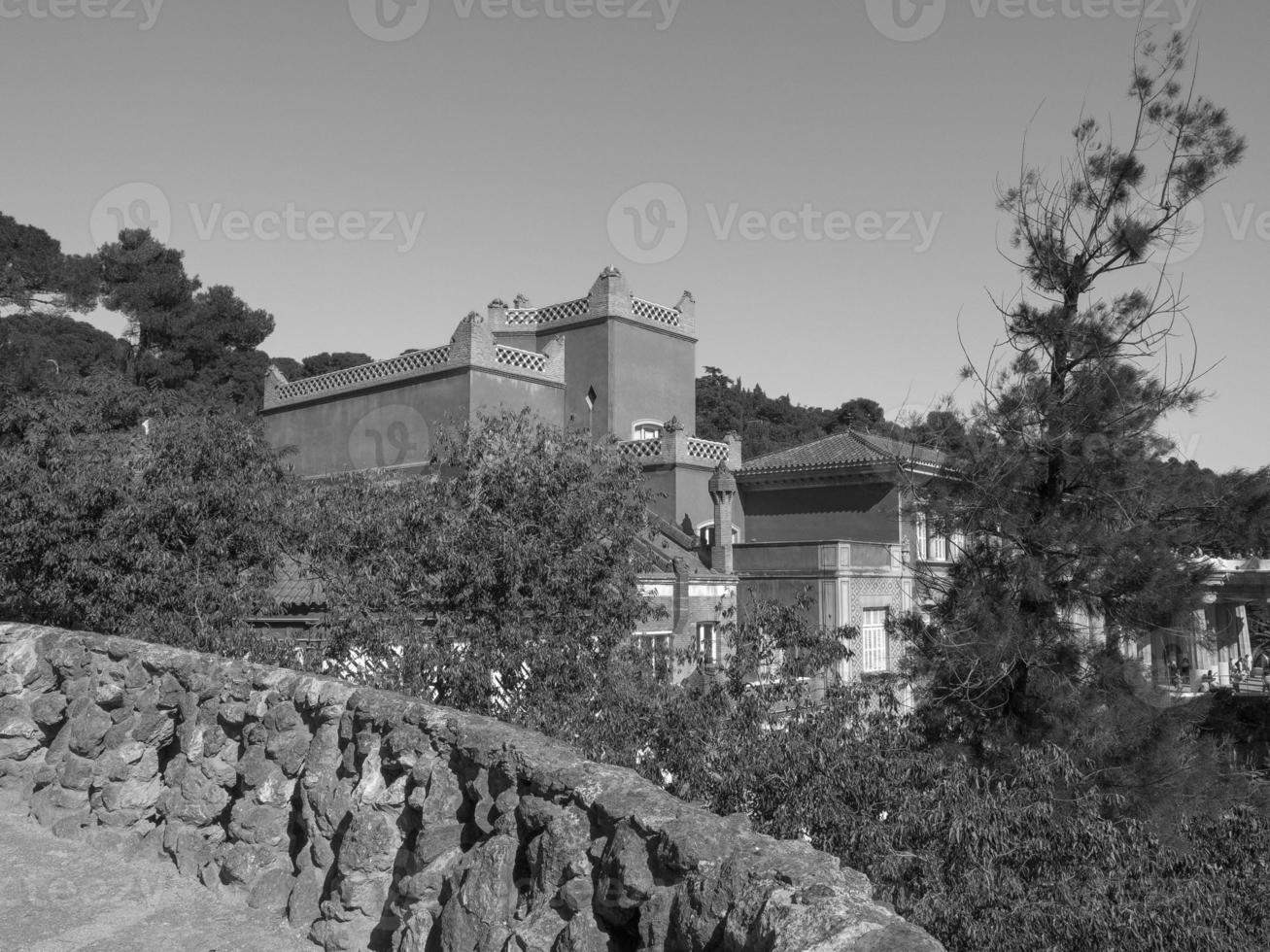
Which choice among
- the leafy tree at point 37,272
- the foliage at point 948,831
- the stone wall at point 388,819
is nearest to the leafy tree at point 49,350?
the leafy tree at point 37,272

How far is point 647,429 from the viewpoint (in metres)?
29.7

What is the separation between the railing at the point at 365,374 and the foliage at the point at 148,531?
1024cm

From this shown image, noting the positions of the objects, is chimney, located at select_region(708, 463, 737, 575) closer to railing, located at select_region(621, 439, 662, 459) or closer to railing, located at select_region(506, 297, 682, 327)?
railing, located at select_region(621, 439, 662, 459)

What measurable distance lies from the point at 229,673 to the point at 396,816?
223 cm

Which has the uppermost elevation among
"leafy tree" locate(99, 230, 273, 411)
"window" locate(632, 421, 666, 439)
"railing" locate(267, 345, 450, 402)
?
"leafy tree" locate(99, 230, 273, 411)

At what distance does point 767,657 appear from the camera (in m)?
10.0

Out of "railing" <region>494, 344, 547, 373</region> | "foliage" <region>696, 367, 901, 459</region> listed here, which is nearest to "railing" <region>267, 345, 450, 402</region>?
"railing" <region>494, 344, 547, 373</region>

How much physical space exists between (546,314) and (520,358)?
16.4ft

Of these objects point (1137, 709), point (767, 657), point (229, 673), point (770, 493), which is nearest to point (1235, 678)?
point (770, 493)

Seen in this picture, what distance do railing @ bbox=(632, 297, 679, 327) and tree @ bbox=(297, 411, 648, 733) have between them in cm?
1667

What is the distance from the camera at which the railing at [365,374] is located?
24672 millimetres

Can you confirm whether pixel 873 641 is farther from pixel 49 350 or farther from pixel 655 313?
pixel 49 350

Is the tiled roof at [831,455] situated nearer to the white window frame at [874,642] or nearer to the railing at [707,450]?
the railing at [707,450]

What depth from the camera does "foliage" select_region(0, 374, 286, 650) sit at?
40.8 feet
